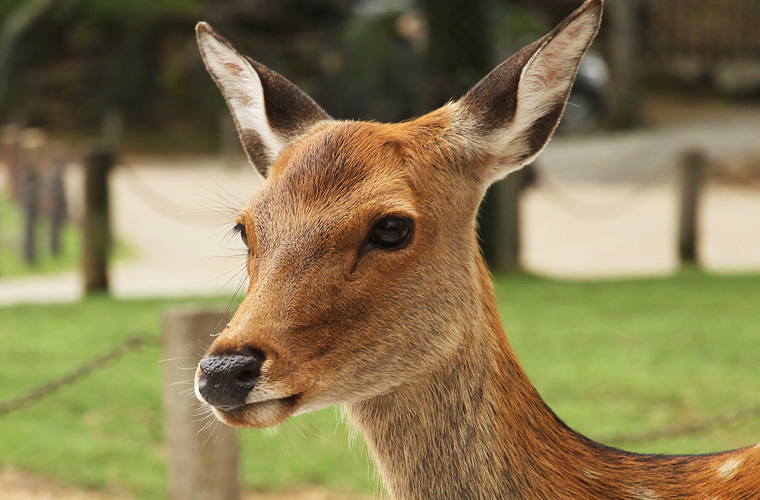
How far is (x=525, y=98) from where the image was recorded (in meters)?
2.07

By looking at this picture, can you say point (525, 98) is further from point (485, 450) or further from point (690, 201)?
point (690, 201)

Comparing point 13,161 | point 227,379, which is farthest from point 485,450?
point 13,161

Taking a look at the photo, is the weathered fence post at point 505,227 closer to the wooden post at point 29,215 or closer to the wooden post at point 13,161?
the wooden post at point 29,215

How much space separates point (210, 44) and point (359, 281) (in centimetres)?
76

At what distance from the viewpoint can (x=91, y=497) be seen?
503 cm

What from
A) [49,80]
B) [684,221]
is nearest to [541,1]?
[49,80]

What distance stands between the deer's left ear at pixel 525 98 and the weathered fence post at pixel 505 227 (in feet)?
26.5

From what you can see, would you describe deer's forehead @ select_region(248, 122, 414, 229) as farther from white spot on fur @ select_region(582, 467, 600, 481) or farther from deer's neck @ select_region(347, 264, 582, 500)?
white spot on fur @ select_region(582, 467, 600, 481)

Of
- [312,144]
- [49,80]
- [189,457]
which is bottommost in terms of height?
[49,80]

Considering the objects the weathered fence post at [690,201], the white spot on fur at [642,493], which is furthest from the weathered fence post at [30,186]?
the white spot on fur at [642,493]

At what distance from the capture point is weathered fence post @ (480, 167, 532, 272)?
10.3 meters

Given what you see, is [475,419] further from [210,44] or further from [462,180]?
[210,44]

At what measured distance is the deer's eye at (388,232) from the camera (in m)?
2.02

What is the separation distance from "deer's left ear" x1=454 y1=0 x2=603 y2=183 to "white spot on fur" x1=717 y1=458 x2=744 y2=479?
2.62 feet
